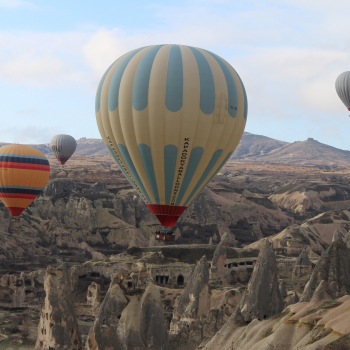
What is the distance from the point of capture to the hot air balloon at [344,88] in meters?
63.8

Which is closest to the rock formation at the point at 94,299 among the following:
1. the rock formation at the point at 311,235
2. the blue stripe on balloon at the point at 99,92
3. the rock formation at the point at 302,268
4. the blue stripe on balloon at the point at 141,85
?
the rock formation at the point at 302,268

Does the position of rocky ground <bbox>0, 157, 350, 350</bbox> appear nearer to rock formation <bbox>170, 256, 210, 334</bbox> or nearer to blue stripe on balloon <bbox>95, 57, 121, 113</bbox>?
rock formation <bbox>170, 256, 210, 334</bbox>

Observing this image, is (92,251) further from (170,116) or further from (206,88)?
(206,88)

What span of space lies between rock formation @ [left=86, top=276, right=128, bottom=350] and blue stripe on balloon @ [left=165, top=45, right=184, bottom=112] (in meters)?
10.2

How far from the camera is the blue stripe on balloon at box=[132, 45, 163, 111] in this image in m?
34.2

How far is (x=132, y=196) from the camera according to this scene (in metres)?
110

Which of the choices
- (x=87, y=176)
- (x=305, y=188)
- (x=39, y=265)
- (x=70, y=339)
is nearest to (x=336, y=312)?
(x=70, y=339)

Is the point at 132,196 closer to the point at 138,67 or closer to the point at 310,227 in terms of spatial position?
the point at 310,227

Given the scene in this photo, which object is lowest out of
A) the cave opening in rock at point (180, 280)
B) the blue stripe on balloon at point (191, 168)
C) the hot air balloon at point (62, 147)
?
the cave opening in rock at point (180, 280)

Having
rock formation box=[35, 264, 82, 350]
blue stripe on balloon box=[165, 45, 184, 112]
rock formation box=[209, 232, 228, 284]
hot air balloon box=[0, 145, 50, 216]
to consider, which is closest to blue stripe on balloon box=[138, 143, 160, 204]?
blue stripe on balloon box=[165, 45, 184, 112]

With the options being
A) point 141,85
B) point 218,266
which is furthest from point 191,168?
point 218,266

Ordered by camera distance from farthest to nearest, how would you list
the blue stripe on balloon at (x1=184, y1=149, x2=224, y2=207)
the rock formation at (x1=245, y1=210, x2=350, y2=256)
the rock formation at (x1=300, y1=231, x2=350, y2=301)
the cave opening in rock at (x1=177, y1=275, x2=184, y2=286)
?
the rock formation at (x1=245, y1=210, x2=350, y2=256) → the cave opening in rock at (x1=177, y1=275, x2=184, y2=286) → the blue stripe on balloon at (x1=184, y1=149, x2=224, y2=207) → the rock formation at (x1=300, y1=231, x2=350, y2=301)

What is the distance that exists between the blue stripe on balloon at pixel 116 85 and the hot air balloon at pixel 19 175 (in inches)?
1215

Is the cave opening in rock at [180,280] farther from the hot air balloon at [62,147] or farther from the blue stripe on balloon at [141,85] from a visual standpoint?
the hot air balloon at [62,147]
